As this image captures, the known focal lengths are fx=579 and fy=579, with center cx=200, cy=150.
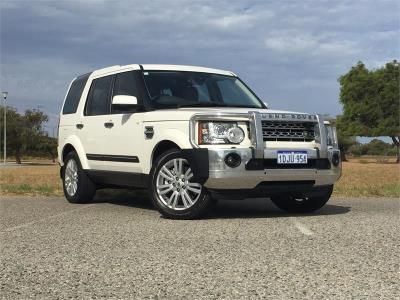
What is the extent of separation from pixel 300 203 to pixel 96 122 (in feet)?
10.1

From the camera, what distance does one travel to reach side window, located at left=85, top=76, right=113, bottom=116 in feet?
27.0

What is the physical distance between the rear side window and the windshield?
183cm

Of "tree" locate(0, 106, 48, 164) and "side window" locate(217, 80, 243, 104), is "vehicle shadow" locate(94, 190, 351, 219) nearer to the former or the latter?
"side window" locate(217, 80, 243, 104)

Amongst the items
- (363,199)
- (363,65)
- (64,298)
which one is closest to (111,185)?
(363,199)

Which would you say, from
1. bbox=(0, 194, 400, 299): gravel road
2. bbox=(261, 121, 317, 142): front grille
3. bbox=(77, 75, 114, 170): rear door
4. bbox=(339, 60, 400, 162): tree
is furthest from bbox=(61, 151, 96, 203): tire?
bbox=(339, 60, 400, 162): tree

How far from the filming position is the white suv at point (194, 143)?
20.9ft

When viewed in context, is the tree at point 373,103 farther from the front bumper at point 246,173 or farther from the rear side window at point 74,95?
the front bumper at point 246,173

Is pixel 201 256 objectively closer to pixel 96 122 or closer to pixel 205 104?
pixel 205 104

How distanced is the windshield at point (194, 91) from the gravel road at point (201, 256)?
144 cm

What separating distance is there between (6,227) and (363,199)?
19.3ft

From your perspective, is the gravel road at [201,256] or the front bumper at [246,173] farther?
the front bumper at [246,173]

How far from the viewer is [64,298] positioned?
133 inches

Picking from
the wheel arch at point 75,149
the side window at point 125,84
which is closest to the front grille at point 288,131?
the side window at point 125,84

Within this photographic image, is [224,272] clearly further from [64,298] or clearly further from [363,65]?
[363,65]
